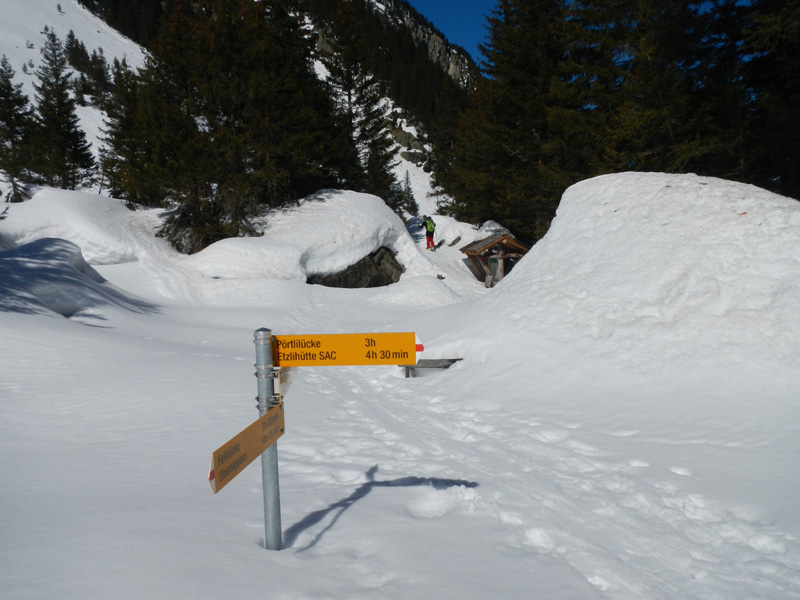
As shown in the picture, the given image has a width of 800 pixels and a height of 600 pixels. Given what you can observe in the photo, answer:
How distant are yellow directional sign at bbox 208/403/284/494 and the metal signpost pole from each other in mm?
64

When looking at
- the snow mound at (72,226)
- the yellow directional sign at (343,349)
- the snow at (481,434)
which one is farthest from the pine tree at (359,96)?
the yellow directional sign at (343,349)

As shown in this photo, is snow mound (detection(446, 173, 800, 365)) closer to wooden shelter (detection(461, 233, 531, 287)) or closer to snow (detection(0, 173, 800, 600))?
snow (detection(0, 173, 800, 600))

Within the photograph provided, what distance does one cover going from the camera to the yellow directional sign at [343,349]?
7.69 ft

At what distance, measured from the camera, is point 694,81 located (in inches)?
535

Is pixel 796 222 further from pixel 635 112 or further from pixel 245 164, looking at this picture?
pixel 245 164

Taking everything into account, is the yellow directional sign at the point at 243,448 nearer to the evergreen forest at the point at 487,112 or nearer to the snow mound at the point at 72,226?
the evergreen forest at the point at 487,112

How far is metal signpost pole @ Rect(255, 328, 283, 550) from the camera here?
2242mm

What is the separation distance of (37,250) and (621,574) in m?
13.4

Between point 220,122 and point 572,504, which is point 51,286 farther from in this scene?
point 220,122

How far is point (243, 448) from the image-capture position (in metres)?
1.98

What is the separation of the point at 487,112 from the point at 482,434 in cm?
2447

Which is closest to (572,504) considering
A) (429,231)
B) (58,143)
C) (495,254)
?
(495,254)

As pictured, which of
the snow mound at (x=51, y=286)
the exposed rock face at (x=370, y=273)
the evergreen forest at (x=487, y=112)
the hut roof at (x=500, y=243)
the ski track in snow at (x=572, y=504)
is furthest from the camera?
the hut roof at (x=500, y=243)

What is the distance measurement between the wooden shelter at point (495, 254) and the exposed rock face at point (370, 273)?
3.58m
